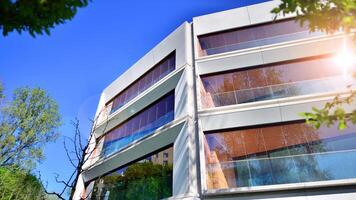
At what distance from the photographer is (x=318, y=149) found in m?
10.5

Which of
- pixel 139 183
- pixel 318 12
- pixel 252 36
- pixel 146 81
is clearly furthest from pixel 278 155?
pixel 146 81

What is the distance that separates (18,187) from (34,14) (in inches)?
540

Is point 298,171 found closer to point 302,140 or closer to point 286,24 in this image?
point 302,140

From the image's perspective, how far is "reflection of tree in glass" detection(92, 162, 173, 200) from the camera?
12.1m

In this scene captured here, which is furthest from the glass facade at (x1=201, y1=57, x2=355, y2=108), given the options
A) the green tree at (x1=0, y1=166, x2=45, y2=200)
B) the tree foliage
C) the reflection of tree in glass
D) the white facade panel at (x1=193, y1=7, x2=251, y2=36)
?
the green tree at (x1=0, y1=166, x2=45, y2=200)

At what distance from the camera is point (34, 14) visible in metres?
3.73

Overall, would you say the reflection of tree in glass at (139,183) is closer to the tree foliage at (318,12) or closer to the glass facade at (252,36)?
the glass facade at (252,36)

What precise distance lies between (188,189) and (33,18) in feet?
27.9

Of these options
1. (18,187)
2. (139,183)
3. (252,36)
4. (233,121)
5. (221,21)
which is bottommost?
(139,183)

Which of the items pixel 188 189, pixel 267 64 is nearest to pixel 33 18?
pixel 188 189

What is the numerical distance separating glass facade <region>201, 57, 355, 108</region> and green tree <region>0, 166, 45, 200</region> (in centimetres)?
1040

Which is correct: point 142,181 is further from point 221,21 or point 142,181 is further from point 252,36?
point 221,21

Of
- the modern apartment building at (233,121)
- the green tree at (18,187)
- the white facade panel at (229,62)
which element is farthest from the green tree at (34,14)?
the green tree at (18,187)

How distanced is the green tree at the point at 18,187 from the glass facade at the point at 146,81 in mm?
6895
